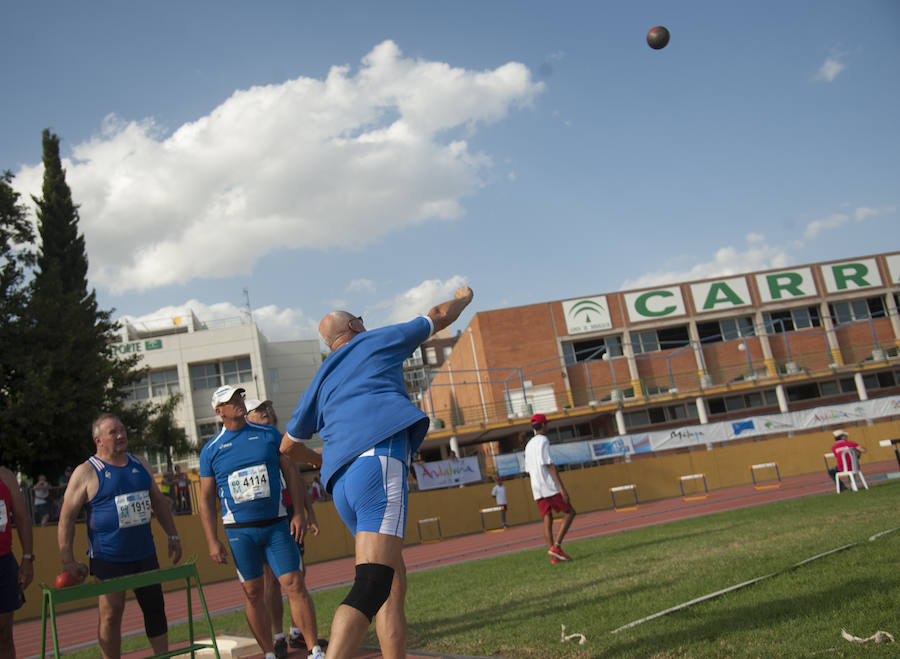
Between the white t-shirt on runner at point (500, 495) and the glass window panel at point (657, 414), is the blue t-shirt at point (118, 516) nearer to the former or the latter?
the white t-shirt on runner at point (500, 495)

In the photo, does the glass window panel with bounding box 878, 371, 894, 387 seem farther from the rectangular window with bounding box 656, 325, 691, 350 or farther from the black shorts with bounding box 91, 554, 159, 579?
the black shorts with bounding box 91, 554, 159, 579

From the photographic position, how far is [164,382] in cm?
5859

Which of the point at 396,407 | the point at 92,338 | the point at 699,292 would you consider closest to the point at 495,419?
the point at 699,292

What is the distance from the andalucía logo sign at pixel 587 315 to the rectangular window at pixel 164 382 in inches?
1268

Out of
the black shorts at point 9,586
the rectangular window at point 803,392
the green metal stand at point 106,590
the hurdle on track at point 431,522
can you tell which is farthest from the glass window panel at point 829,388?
the black shorts at point 9,586

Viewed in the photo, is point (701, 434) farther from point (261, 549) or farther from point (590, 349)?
point (261, 549)

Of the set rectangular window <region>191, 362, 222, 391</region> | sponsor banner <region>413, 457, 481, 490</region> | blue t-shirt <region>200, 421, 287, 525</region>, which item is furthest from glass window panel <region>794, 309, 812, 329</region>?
blue t-shirt <region>200, 421, 287, 525</region>

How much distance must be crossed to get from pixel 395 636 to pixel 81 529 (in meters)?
15.5

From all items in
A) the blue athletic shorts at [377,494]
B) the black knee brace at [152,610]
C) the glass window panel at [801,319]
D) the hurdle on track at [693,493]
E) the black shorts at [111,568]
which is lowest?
the hurdle on track at [693,493]

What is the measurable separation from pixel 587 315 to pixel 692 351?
23.6ft

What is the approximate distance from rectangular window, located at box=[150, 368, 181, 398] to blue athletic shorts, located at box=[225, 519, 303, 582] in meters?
56.8

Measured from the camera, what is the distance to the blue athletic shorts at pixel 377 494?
3322 millimetres

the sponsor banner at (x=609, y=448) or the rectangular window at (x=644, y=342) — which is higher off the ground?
the rectangular window at (x=644, y=342)

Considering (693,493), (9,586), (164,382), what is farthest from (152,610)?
(164,382)
